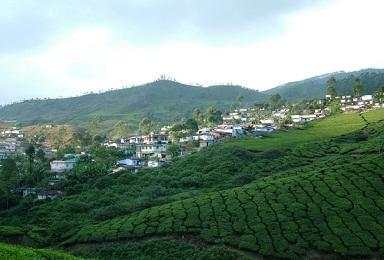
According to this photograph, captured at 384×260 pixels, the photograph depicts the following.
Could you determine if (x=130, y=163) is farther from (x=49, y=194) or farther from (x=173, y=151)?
(x=49, y=194)

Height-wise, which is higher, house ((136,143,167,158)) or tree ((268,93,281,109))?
tree ((268,93,281,109))

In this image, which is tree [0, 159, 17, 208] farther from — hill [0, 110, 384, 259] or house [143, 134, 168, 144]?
house [143, 134, 168, 144]

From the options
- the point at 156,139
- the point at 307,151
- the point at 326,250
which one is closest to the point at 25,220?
the point at 326,250

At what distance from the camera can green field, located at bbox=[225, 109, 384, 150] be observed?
69.5 metres

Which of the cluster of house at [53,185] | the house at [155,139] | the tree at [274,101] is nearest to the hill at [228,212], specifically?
the cluster of house at [53,185]

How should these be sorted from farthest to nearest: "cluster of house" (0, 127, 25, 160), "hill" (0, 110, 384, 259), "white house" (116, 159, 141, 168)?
"cluster of house" (0, 127, 25, 160), "white house" (116, 159, 141, 168), "hill" (0, 110, 384, 259)

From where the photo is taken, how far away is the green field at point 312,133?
2736 inches

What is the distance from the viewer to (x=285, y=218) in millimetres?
32500

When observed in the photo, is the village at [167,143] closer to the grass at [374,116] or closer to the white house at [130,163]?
the white house at [130,163]

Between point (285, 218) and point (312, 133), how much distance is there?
47829 mm

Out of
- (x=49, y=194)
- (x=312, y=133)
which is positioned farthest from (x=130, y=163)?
(x=312, y=133)

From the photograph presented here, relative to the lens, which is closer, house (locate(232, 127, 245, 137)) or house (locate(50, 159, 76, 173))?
house (locate(50, 159, 76, 173))

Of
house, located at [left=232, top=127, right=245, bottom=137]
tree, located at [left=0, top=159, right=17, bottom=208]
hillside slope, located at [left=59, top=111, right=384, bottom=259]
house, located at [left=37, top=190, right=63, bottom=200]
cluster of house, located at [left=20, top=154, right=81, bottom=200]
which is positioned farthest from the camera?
house, located at [left=232, top=127, right=245, bottom=137]

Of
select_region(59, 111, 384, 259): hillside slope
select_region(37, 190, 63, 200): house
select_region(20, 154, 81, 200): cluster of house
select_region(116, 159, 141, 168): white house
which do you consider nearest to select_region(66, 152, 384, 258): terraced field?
select_region(59, 111, 384, 259): hillside slope
